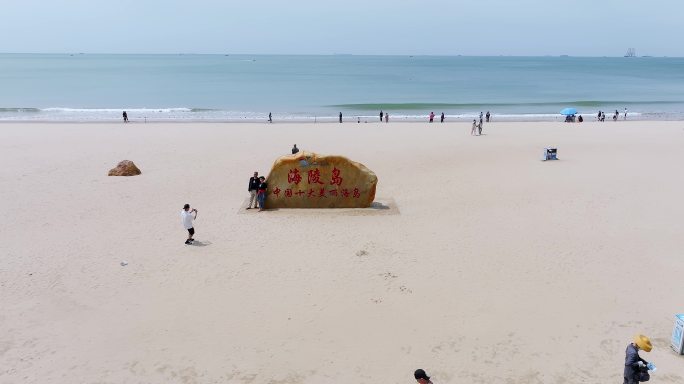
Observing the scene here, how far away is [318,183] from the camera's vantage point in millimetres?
15367

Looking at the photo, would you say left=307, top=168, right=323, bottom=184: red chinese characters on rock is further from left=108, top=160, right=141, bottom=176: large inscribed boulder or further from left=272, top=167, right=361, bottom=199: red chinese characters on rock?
left=108, top=160, right=141, bottom=176: large inscribed boulder

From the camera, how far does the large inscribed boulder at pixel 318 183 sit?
1516 cm

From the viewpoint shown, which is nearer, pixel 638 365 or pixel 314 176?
pixel 638 365

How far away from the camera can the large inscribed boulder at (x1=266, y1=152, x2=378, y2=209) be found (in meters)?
15.2

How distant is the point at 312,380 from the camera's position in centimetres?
768

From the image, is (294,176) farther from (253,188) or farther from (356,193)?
(356,193)

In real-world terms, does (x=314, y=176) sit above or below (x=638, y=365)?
above

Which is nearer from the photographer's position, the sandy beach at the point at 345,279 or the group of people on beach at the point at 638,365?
the group of people on beach at the point at 638,365

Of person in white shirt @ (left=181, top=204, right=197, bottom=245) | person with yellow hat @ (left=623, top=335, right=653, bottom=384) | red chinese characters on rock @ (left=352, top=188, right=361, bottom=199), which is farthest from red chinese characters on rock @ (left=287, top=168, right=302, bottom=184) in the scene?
person with yellow hat @ (left=623, top=335, right=653, bottom=384)

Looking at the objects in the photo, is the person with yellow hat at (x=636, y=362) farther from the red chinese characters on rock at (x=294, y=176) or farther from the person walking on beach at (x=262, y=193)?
the person walking on beach at (x=262, y=193)

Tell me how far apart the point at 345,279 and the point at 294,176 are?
5361 millimetres

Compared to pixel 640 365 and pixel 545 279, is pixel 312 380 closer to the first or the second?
pixel 640 365

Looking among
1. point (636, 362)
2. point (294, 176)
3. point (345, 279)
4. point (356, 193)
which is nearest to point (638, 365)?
point (636, 362)

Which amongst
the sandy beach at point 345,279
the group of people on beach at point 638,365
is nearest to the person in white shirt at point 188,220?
the sandy beach at point 345,279
